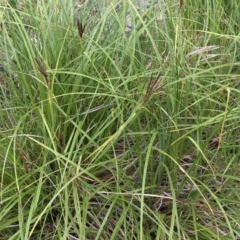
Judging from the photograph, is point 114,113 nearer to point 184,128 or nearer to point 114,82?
point 114,82

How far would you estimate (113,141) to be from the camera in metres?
1.38

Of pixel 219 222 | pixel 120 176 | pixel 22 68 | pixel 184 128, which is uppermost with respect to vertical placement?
pixel 22 68

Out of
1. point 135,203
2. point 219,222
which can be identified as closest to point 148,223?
point 135,203

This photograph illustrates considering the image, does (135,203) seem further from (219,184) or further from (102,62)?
(102,62)

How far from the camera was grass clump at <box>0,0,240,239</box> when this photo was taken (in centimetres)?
136

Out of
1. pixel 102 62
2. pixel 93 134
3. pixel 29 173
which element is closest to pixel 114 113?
pixel 93 134

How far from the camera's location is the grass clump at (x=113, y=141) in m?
1.36

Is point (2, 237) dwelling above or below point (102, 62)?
below

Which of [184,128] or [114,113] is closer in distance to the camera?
[184,128]

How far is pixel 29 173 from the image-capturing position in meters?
1.36

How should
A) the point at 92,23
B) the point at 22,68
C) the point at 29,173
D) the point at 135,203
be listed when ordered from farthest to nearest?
the point at 92,23 < the point at 22,68 < the point at 135,203 < the point at 29,173

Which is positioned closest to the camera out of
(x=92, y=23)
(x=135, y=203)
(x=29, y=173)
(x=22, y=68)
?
(x=29, y=173)

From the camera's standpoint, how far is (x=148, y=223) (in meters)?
1.44

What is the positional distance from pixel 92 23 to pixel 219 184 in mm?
729
